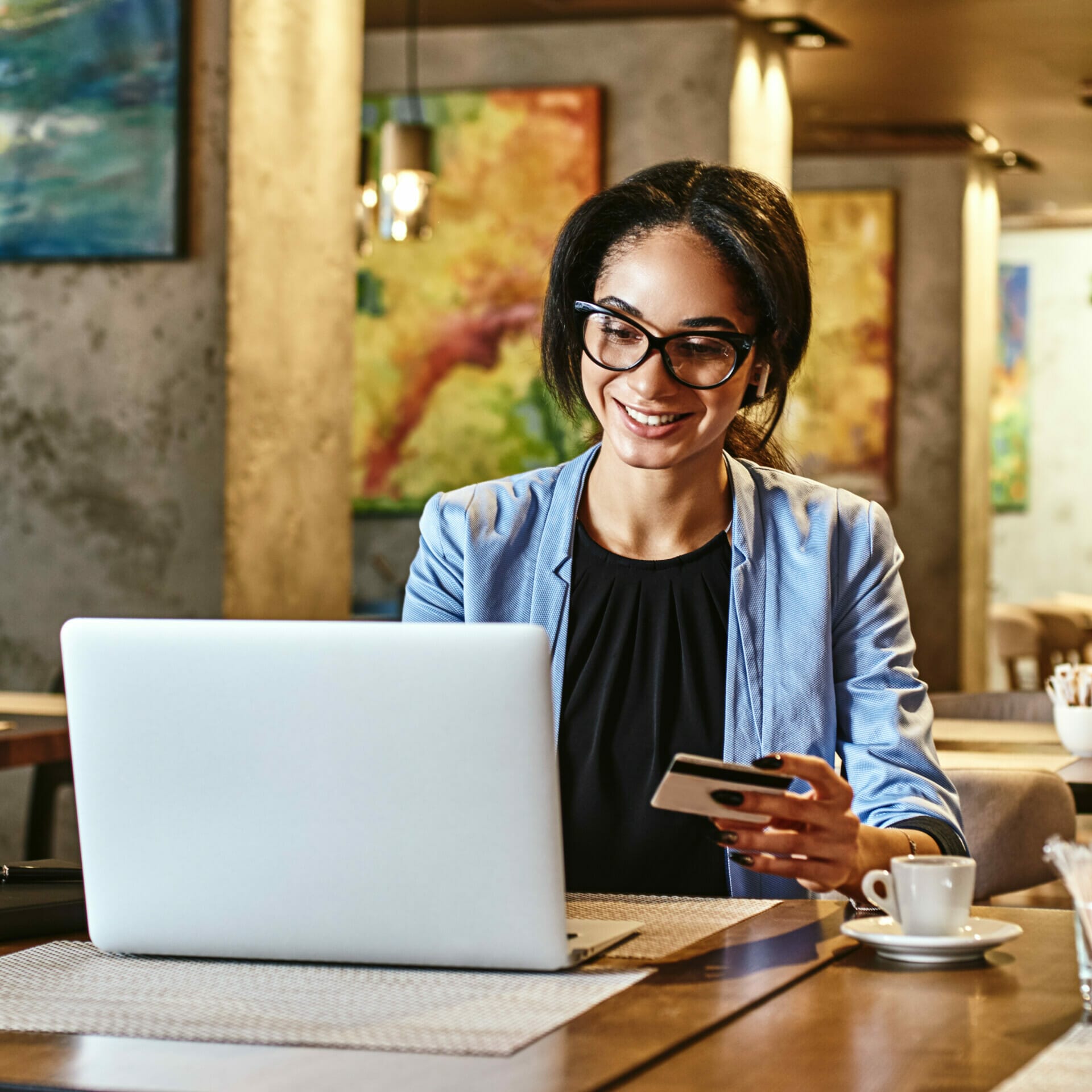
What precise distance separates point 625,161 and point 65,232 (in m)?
3.12

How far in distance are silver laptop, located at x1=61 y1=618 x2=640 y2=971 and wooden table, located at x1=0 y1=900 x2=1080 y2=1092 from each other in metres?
0.14

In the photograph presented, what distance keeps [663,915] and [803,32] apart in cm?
661

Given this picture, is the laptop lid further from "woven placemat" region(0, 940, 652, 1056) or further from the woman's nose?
the woman's nose

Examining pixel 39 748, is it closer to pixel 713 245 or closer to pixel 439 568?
pixel 439 568

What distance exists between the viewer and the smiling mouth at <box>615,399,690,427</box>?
1884mm

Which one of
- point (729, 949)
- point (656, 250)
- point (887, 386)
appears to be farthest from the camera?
point (887, 386)

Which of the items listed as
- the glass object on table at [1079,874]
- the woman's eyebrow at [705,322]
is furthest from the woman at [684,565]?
the glass object on table at [1079,874]

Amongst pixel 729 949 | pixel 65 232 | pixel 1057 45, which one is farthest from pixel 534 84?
pixel 729 949

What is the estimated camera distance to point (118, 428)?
171 inches

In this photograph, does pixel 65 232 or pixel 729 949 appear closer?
→ pixel 729 949

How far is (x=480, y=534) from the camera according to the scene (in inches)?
77.9

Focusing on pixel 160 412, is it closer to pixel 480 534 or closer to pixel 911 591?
pixel 480 534

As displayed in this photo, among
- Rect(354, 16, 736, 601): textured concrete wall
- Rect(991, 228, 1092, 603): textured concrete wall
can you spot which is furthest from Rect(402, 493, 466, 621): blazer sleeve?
Rect(991, 228, 1092, 603): textured concrete wall

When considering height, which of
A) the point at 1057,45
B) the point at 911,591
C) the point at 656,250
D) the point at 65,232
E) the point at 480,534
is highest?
the point at 1057,45
